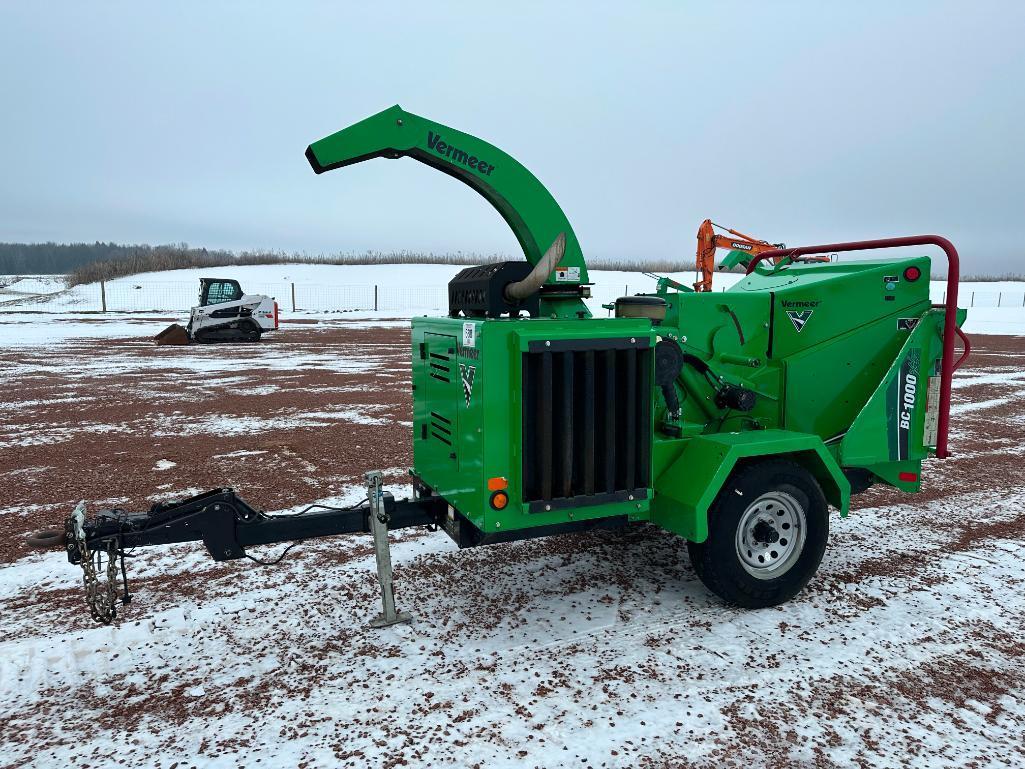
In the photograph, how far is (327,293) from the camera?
42438 millimetres

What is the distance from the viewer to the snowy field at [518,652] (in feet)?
A: 9.50

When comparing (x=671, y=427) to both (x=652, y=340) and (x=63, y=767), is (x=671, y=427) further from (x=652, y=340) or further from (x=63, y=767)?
(x=63, y=767)

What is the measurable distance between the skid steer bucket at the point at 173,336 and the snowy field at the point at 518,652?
15.4 metres

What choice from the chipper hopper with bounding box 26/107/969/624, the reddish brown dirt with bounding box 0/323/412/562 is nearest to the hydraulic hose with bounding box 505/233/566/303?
the chipper hopper with bounding box 26/107/969/624

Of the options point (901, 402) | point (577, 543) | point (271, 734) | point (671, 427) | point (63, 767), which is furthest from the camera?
point (577, 543)

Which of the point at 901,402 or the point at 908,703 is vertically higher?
the point at 901,402

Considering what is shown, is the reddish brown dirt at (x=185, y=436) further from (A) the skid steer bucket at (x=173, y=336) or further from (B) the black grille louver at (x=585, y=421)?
(A) the skid steer bucket at (x=173, y=336)

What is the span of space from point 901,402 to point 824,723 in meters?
2.36

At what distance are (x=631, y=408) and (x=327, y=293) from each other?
4094cm

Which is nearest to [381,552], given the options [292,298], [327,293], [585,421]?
[585,421]

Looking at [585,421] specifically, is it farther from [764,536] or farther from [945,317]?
A: [945,317]

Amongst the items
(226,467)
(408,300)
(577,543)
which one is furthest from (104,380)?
(408,300)

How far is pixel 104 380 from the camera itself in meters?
13.1

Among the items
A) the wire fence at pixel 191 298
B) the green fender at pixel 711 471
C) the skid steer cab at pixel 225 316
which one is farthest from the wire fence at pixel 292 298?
the green fender at pixel 711 471
